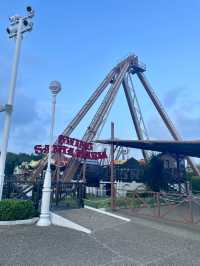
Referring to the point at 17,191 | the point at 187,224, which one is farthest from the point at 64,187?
the point at 187,224

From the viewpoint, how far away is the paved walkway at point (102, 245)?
5.02m

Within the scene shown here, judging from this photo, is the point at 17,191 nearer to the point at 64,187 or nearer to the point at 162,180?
the point at 64,187

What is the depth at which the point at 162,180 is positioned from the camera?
57.3 feet

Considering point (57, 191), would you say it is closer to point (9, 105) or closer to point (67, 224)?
point (67, 224)

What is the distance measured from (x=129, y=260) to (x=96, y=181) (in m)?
14.8

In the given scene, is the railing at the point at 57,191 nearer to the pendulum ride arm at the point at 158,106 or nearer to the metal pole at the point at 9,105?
the metal pole at the point at 9,105

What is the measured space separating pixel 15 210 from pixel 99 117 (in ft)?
51.3

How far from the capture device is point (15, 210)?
7.93 metres

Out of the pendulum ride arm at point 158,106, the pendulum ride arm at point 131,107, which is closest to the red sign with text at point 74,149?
the pendulum ride arm at point 131,107

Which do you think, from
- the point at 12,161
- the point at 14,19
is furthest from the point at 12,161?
the point at 14,19

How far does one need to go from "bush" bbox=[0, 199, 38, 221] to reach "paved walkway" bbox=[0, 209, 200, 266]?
1.45 feet

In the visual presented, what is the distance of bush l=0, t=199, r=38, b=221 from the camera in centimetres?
776

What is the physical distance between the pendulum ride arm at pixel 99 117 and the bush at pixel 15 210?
397 inches

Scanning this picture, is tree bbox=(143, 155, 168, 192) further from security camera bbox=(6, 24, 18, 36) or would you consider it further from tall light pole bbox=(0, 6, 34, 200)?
security camera bbox=(6, 24, 18, 36)
